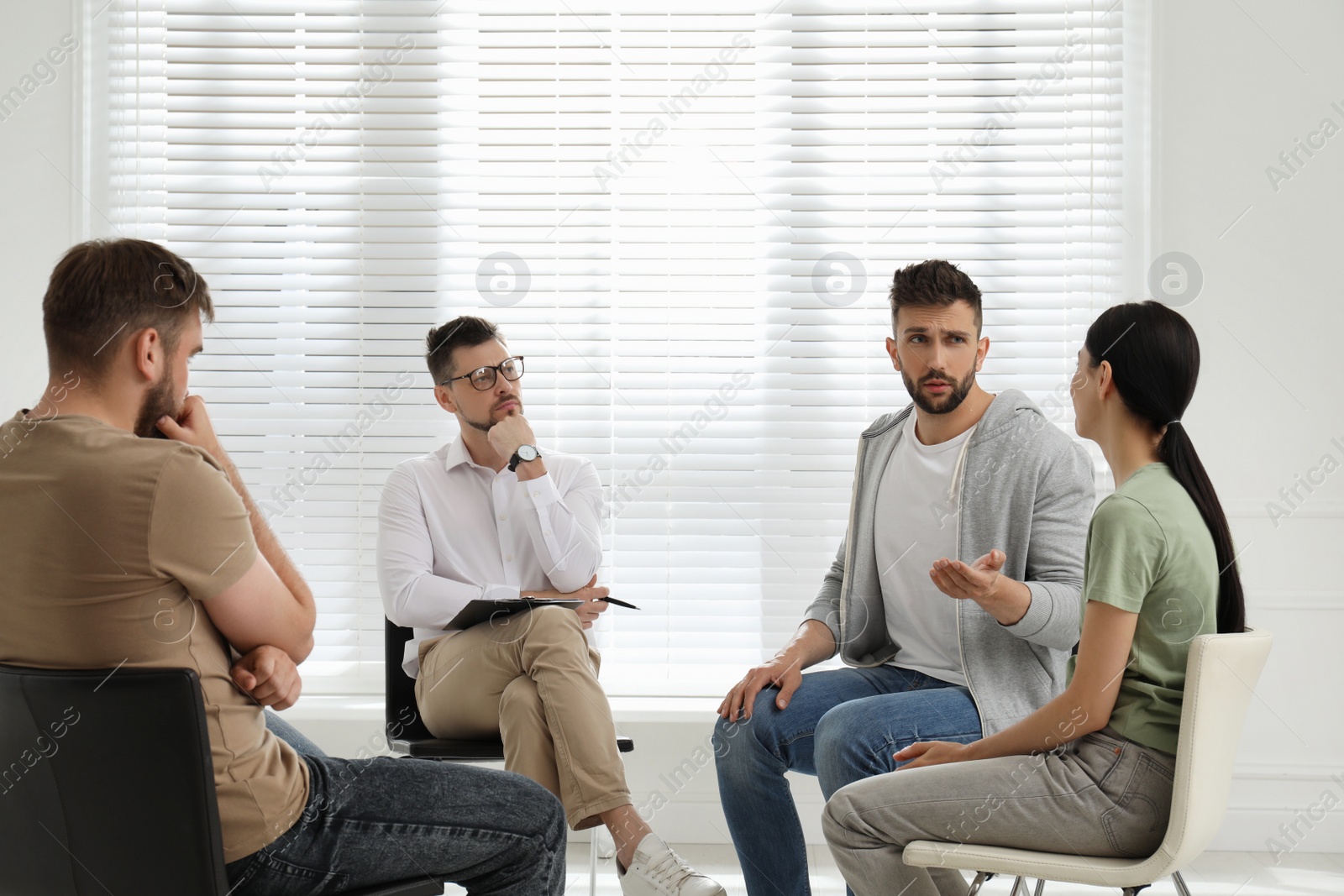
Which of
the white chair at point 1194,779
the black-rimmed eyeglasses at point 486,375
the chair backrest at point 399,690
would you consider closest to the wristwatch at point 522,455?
the black-rimmed eyeglasses at point 486,375

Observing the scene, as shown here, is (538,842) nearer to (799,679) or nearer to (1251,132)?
(799,679)

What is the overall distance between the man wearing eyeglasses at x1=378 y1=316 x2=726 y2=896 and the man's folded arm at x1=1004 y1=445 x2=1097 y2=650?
85 centimetres

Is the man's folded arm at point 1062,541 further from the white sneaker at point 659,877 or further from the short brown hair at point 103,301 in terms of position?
the short brown hair at point 103,301

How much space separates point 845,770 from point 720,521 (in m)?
1.33

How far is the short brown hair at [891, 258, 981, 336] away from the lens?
208cm

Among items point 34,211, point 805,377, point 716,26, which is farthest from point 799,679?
point 34,211

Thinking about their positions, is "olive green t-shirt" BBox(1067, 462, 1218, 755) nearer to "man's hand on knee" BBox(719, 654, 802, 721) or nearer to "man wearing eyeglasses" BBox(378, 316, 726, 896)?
"man's hand on knee" BBox(719, 654, 802, 721)

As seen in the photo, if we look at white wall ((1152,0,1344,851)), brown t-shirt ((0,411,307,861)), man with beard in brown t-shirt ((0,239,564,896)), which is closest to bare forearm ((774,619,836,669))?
man with beard in brown t-shirt ((0,239,564,896))

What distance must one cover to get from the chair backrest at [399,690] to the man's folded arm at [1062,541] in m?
1.42

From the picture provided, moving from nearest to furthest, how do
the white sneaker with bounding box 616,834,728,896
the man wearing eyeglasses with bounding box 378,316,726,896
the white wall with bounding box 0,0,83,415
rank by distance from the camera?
the white sneaker with bounding box 616,834,728,896 < the man wearing eyeglasses with bounding box 378,316,726,896 < the white wall with bounding box 0,0,83,415

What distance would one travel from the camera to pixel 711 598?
3.08 meters

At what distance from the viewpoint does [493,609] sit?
2061mm

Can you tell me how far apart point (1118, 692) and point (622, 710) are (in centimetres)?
180

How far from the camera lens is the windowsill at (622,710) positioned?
2957 mm
